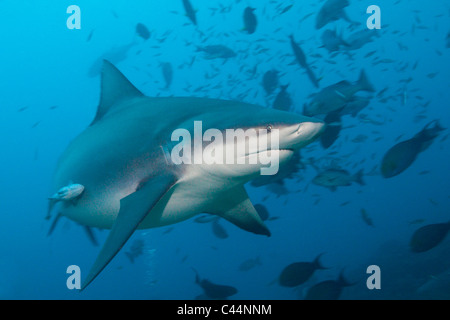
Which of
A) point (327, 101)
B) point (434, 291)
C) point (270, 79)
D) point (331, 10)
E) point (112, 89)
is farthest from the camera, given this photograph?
point (270, 79)

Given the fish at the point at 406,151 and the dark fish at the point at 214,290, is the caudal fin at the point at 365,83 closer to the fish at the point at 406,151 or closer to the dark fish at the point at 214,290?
the fish at the point at 406,151

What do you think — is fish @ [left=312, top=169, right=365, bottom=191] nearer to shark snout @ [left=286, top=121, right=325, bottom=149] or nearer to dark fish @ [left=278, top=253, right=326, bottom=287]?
dark fish @ [left=278, top=253, right=326, bottom=287]

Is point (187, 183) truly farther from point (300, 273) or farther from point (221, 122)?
point (300, 273)

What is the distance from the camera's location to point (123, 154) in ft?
11.3

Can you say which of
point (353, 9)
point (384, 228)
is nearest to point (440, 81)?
point (353, 9)

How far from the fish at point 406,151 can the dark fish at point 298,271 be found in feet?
6.20

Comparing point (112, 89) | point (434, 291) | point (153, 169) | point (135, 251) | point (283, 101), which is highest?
point (283, 101)

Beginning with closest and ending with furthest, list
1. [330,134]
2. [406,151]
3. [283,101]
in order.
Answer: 1. [406,151]
2. [330,134]
3. [283,101]

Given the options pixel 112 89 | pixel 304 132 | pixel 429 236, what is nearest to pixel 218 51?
pixel 112 89

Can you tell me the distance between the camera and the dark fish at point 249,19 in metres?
8.50

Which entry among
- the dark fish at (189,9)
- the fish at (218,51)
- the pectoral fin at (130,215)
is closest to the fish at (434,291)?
the pectoral fin at (130,215)

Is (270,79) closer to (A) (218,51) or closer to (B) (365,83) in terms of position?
(A) (218,51)

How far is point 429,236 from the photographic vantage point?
17.7 ft

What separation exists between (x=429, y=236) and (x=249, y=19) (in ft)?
20.6
